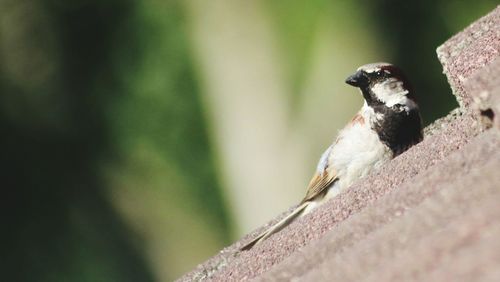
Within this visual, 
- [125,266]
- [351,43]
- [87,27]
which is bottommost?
[125,266]

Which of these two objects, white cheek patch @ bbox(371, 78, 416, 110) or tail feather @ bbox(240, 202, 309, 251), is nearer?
tail feather @ bbox(240, 202, 309, 251)

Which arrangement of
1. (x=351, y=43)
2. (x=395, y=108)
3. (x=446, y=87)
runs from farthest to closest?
(x=351, y=43) < (x=446, y=87) < (x=395, y=108)

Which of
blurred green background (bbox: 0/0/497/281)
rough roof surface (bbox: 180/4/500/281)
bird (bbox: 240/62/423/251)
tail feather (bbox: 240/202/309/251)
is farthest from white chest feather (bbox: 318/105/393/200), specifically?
blurred green background (bbox: 0/0/497/281)

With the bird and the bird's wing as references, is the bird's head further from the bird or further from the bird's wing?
the bird's wing

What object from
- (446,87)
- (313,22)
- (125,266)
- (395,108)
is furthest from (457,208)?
(125,266)

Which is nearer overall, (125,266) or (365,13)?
(365,13)

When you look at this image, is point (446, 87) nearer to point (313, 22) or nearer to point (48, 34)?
point (313, 22)

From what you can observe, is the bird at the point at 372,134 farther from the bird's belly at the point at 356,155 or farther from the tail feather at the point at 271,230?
the tail feather at the point at 271,230

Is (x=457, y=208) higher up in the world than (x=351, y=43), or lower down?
higher up
